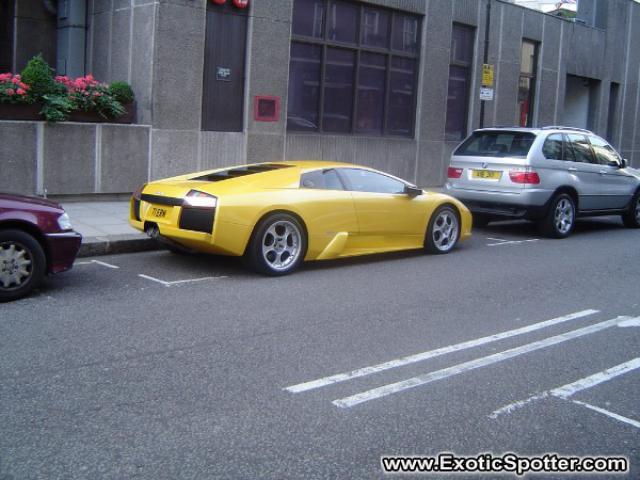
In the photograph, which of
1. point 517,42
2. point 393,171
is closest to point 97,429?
point 393,171

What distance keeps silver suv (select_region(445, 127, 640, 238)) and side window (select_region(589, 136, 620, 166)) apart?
2cm

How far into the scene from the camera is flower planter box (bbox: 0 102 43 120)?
12.0 metres

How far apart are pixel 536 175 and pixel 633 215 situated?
3.63 m

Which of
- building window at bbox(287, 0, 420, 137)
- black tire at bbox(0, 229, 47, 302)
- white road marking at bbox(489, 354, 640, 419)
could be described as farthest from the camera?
building window at bbox(287, 0, 420, 137)

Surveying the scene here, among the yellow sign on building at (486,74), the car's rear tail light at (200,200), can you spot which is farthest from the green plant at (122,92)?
the yellow sign on building at (486,74)

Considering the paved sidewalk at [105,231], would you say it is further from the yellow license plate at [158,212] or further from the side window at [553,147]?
the side window at [553,147]

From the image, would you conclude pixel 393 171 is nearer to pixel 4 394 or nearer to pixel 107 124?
pixel 107 124

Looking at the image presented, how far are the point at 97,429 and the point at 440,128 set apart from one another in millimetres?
15321

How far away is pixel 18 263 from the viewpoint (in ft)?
23.5

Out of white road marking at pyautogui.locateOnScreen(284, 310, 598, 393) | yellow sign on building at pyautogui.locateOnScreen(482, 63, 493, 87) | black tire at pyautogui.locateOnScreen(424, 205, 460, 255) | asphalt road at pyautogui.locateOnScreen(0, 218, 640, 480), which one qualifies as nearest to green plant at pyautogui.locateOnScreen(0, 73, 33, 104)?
asphalt road at pyautogui.locateOnScreen(0, 218, 640, 480)

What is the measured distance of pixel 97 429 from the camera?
4.33m

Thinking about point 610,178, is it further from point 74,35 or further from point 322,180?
point 74,35

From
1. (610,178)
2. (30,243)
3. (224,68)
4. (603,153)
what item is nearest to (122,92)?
(224,68)

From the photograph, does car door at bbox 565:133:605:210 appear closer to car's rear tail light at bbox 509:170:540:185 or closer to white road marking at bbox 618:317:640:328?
car's rear tail light at bbox 509:170:540:185
